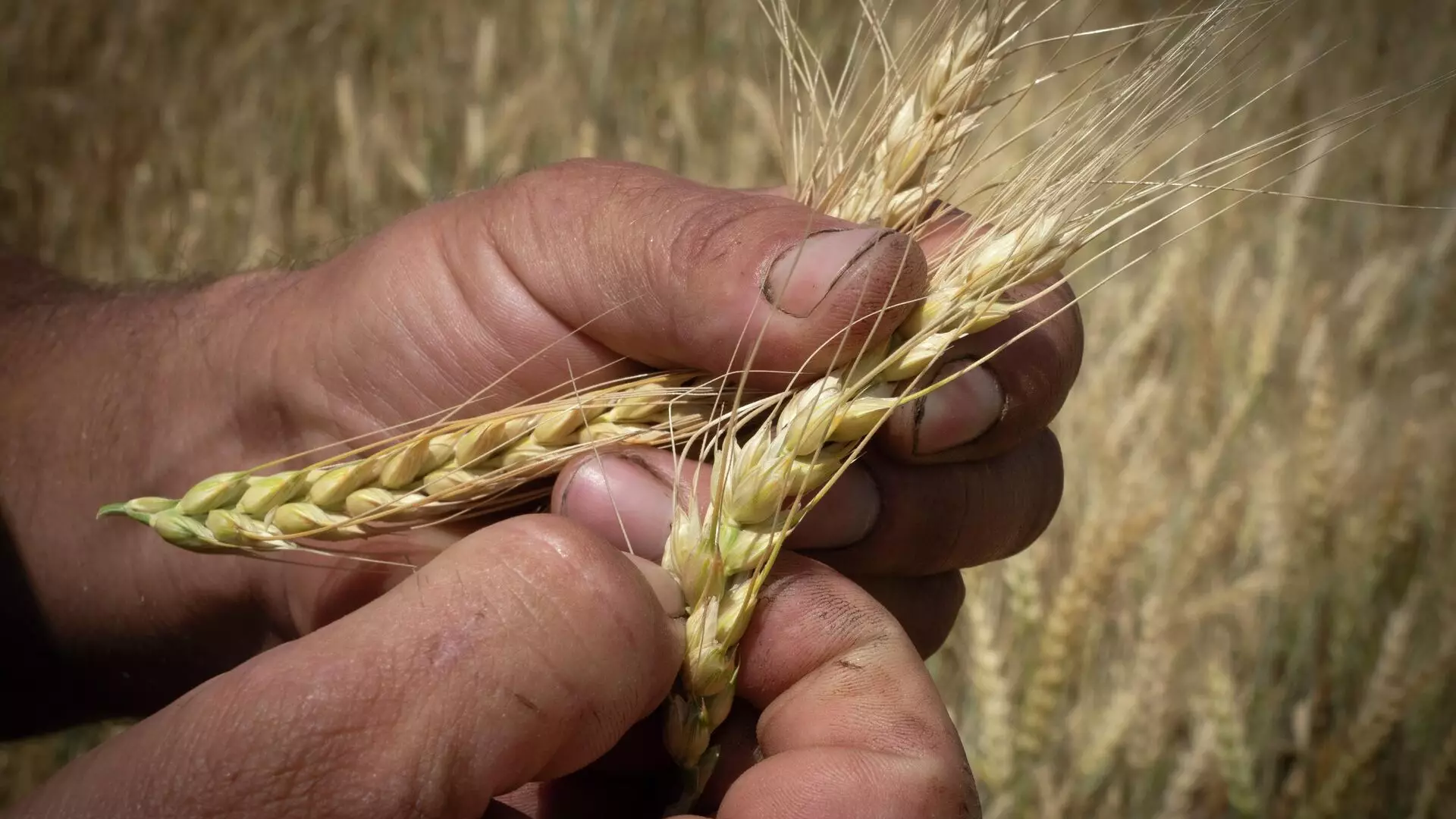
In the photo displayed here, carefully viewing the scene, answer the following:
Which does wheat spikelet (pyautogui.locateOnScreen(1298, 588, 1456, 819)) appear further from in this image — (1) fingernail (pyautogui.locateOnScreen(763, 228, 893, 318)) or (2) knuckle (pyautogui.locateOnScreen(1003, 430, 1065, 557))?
(1) fingernail (pyautogui.locateOnScreen(763, 228, 893, 318))

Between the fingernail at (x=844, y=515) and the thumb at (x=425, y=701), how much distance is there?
285 mm

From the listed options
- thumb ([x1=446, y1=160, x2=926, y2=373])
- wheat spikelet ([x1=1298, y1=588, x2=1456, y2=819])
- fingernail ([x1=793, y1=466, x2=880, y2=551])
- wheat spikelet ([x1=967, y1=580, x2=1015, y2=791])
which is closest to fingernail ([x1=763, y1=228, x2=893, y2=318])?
thumb ([x1=446, y1=160, x2=926, y2=373])

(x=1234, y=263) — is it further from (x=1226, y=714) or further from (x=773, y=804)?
(x=773, y=804)

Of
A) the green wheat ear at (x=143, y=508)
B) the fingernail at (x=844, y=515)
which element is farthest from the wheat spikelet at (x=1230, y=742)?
the green wheat ear at (x=143, y=508)

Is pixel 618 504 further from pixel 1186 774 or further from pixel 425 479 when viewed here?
pixel 1186 774

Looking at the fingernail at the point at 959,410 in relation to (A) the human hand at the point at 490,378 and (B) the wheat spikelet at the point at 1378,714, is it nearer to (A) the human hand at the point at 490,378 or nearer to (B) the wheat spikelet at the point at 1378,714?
(A) the human hand at the point at 490,378

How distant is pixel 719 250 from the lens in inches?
34.8

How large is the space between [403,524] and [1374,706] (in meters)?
1.13

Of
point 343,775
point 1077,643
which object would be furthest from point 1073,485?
point 343,775

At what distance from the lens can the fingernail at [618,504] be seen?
900 millimetres

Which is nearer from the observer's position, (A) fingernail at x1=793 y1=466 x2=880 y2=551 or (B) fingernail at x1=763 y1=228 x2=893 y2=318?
(B) fingernail at x1=763 y1=228 x2=893 y2=318

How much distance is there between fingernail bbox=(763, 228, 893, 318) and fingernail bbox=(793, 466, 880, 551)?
24 centimetres

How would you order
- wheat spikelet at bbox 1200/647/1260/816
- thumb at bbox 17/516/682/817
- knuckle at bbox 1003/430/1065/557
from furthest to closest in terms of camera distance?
wheat spikelet at bbox 1200/647/1260/816, knuckle at bbox 1003/430/1065/557, thumb at bbox 17/516/682/817

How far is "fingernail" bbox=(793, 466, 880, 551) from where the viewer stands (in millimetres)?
1035
